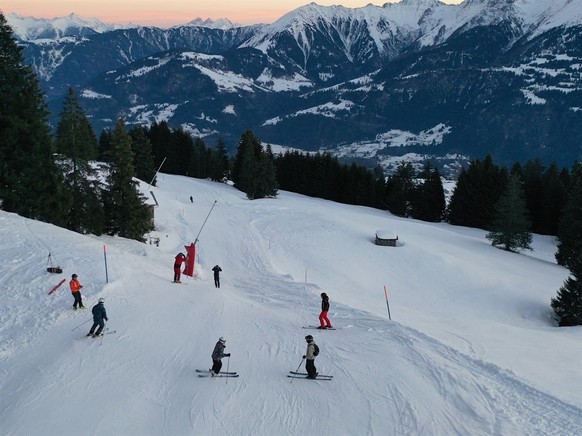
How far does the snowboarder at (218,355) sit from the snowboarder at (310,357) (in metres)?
2.60

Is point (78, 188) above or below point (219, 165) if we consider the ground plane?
below

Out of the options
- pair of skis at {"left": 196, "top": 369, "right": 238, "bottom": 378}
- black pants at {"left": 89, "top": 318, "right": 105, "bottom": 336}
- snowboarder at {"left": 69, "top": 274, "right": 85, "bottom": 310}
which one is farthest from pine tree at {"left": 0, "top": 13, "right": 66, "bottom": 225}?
pair of skis at {"left": 196, "top": 369, "right": 238, "bottom": 378}

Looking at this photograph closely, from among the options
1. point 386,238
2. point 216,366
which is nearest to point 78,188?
point 216,366

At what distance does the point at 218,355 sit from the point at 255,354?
276 cm

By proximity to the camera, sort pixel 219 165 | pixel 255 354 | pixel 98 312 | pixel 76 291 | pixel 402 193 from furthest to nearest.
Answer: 1. pixel 219 165
2. pixel 402 193
3. pixel 76 291
4. pixel 255 354
5. pixel 98 312

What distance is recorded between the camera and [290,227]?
2041 inches

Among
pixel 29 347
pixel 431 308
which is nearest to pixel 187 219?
pixel 431 308

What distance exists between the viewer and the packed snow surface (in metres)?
14.6

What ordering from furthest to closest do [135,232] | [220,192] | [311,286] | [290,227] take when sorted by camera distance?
[220,192], [290,227], [135,232], [311,286]

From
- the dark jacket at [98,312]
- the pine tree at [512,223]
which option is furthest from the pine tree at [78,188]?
the pine tree at [512,223]

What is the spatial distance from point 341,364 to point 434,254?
28.3 meters

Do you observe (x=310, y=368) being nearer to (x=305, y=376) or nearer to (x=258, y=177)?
(x=305, y=376)

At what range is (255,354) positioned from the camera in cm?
1872

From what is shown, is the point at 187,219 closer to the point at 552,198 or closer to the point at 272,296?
the point at 272,296
